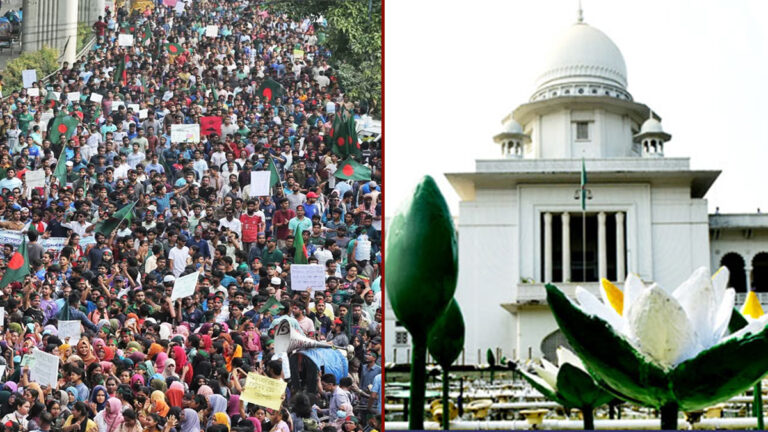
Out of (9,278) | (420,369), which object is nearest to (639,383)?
(420,369)

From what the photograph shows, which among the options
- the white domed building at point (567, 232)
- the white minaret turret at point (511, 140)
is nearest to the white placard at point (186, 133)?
the white domed building at point (567, 232)

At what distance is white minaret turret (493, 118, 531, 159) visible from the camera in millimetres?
23312

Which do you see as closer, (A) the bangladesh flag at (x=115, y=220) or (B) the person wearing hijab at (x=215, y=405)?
(B) the person wearing hijab at (x=215, y=405)

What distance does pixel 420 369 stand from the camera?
2.69ft

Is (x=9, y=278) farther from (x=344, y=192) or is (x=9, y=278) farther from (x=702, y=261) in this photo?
(x=702, y=261)

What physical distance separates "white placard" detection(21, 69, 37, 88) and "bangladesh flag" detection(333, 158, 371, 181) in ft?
9.11

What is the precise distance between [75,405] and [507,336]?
1624cm

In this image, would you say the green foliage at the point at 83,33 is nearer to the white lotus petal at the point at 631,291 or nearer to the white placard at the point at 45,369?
the white placard at the point at 45,369

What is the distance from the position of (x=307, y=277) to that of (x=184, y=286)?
1.01 metres

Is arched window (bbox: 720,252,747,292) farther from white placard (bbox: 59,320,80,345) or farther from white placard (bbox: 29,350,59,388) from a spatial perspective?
white placard (bbox: 29,350,59,388)

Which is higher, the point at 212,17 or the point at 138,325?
the point at 212,17

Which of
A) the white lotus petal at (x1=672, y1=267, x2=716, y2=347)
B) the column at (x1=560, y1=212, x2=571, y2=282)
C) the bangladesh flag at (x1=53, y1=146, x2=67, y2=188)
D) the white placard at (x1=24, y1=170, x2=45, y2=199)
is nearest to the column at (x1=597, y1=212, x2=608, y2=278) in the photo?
the column at (x1=560, y1=212, x2=571, y2=282)

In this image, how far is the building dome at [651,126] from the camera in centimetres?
2266

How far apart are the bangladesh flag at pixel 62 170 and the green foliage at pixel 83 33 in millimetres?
1060
